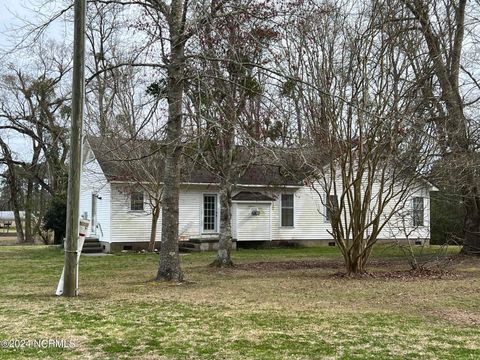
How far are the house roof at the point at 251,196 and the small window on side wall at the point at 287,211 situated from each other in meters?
1.42

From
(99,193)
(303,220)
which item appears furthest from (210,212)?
(99,193)

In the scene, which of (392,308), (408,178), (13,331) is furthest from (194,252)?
(13,331)

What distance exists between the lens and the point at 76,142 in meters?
9.58

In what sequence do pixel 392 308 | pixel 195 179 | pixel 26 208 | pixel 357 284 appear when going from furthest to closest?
pixel 26 208
pixel 195 179
pixel 357 284
pixel 392 308

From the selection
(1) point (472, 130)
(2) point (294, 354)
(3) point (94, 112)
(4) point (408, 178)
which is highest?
(3) point (94, 112)

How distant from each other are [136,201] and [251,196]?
541 centimetres

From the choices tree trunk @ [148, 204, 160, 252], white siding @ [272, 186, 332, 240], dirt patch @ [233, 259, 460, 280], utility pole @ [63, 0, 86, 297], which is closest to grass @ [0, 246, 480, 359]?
dirt patch @ [233, 259, 460, 280]

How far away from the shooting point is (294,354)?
5.85 metres

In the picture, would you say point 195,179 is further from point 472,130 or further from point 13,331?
point 13,331

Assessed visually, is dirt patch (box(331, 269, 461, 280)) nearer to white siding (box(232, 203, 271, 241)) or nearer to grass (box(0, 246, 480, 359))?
grass (box(0, 246, 480, 359))

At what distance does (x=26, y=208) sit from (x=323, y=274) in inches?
1170

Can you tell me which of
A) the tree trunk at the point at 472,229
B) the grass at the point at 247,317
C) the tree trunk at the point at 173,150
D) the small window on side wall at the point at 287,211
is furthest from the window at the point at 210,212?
the tree trunk at the point at 173,150

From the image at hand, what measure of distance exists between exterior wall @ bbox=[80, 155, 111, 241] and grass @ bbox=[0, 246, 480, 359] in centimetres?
1041

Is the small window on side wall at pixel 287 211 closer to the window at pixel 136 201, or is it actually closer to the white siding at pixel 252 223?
the white siding at pixel 252 223
